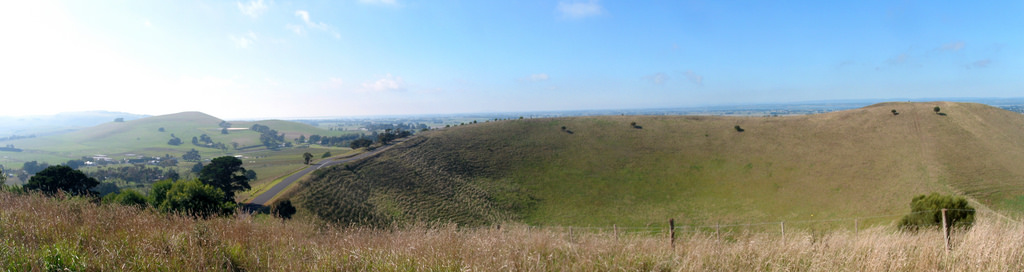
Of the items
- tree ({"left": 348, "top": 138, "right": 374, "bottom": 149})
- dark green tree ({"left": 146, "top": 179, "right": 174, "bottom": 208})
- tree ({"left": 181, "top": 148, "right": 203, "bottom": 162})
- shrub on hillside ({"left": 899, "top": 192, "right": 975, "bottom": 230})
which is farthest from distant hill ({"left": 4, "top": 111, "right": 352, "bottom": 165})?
shrub on hillside ({"left": 899, "top": 192, "right": 975, "bottom": 230})

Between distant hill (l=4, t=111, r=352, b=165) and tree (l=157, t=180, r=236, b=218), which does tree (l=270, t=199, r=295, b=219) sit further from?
distant hill (l=4, t=111, r=352, b=165)

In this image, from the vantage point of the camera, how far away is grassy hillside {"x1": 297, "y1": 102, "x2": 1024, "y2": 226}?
31625 millimetres

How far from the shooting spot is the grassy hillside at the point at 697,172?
104 feet

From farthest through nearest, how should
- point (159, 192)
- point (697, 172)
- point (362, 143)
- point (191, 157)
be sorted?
point (191, 157) → point (362, 143) → point (697, 172) → point (159, 192)

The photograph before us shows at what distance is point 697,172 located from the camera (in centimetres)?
4178

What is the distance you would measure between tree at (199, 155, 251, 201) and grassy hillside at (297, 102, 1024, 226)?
313 inches

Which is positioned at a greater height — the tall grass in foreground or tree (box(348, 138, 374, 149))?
the tall grass in foreground

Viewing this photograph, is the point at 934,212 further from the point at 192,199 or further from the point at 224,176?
the point at 224,176

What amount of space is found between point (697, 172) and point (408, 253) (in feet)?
143

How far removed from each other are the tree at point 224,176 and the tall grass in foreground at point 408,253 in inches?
1320

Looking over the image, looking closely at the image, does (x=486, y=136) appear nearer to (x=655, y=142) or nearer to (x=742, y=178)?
(x=655, y=142)

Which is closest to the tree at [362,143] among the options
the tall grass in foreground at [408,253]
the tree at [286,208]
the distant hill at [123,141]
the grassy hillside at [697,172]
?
the grassy hillside at [697,172]

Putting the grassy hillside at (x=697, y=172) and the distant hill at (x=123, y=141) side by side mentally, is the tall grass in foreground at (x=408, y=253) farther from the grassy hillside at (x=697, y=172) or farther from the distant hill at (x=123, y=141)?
the distant hill at (x=123, y=141)

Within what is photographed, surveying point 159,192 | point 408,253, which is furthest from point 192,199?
point 408,253
